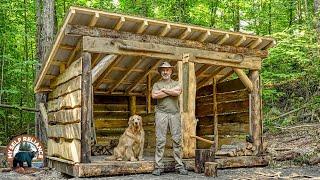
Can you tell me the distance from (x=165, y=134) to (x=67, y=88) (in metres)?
2.57

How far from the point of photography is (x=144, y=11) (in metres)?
18.4

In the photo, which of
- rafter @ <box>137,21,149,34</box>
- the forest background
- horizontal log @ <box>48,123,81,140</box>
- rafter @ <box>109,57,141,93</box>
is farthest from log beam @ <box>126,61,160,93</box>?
the forest background

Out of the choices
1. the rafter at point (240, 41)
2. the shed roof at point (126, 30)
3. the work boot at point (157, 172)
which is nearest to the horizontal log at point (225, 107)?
the shed roof at point (126, 30)

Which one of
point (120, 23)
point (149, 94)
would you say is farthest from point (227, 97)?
point (120, 23)

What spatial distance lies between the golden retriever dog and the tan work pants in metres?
0.78

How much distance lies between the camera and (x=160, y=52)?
7.89 meters

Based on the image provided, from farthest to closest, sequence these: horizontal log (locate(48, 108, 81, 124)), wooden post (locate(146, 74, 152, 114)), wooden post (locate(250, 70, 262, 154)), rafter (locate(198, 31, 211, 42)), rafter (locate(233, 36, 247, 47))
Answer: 1. wooden post (locate(146, 74, 152, 114))
2. wooden post (locate(250, 70, 262, 154))
3. rafter (locate(233, 36, 247, 47))
4. rafter (locate(198, 31, 211, 42))
5. horizontal log (locate(48, 108, 81, 124))

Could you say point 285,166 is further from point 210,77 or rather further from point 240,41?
Answer: point 210,77

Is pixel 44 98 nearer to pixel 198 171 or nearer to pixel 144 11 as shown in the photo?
pixel 198 171

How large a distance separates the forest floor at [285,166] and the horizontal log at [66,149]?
0.49 meters

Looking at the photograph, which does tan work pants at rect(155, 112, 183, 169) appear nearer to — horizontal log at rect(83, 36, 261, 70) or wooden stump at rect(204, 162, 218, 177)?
wooden stump at rect(204, 162, 218, 177)

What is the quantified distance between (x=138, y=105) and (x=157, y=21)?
5429 millimetres

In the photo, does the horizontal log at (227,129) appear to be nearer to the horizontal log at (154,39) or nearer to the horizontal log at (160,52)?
the horizontal log at (160,52)

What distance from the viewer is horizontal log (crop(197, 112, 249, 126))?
982 cm
